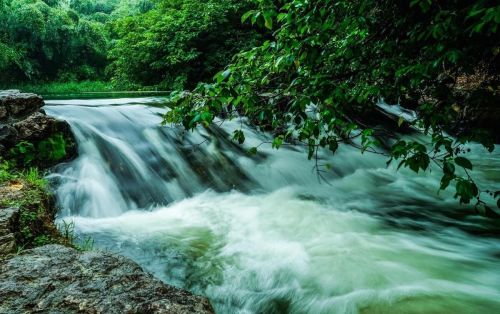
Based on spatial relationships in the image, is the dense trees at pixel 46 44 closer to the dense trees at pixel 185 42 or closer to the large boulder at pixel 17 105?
the dense trees at pixel 185 42

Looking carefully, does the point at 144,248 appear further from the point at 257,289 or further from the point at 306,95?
the point at 306,95

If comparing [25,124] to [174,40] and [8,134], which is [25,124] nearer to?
[8,134]

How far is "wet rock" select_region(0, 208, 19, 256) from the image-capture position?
2.13 m

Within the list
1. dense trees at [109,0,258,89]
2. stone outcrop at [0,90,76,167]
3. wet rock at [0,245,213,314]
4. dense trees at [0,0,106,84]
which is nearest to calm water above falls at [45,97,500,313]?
stone outcrop at [0,90,76,167]

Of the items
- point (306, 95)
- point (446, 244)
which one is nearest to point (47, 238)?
point (306, 95)

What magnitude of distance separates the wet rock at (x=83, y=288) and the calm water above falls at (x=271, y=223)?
116 cm

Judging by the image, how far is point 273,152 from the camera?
7176mm

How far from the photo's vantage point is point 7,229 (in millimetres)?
2301

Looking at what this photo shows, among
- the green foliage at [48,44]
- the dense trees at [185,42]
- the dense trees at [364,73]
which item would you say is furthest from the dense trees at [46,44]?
the dense trees at [364,73]

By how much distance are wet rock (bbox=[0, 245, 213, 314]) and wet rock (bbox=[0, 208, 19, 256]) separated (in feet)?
0.67

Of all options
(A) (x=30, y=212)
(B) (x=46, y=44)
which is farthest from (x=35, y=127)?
(B) (x=46, y=44)

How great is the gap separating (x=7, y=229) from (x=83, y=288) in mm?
1015

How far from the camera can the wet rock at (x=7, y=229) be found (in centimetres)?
213

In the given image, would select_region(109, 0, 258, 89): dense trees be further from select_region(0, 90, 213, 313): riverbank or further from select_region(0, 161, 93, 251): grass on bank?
select_region(0, 90, 213, 313): riverbank
